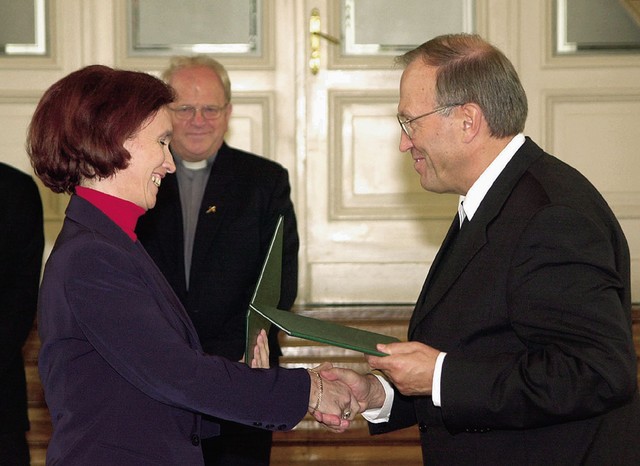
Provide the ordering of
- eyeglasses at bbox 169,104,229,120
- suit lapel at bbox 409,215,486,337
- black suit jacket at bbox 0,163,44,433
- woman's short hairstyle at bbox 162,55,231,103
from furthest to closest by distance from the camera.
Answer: woman's short hairstyle at bbox 162,55,231,103 → eyeglasses at bbox 169,104,229,120 → black suit jacket at bbox 0,163,44,433 → suit lapel at bbox 409,215,486,337

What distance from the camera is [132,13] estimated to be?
6066mm

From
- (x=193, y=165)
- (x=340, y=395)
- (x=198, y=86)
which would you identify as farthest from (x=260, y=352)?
(x=198, y=86)

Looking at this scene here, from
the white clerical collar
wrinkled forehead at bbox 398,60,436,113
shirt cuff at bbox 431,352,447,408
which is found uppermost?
wrinkled forehead at bbox 398,60,436,113

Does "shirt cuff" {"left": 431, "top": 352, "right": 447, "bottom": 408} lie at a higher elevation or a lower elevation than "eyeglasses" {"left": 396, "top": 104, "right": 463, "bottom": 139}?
lower

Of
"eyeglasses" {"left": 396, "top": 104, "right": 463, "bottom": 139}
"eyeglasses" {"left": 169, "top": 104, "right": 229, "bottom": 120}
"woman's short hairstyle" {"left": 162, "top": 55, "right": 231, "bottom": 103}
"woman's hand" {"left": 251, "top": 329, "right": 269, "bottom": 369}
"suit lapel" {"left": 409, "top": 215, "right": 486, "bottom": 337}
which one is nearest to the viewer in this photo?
"suit lapel" {"left": 409, "top": 215, "right": 486, "bottom": 337}

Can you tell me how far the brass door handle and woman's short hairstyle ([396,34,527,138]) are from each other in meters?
3.43

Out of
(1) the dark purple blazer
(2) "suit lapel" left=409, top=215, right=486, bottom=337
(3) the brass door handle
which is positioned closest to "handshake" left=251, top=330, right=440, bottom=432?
(2) "suit lapel" left=409, top=215, right=486, bottom=337

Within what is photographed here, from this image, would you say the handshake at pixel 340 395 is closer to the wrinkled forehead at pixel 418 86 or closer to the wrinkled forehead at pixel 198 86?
the wrinkled forehead at pixel 418 86

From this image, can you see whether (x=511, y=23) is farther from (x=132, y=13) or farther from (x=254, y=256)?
(x=254, y=256)

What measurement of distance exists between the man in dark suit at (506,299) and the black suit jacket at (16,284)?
1.92 metres

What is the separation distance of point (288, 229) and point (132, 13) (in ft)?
8.12

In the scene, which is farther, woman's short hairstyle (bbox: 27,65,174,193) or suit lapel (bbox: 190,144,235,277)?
suit lapel (bbox: 190,144,235,277)

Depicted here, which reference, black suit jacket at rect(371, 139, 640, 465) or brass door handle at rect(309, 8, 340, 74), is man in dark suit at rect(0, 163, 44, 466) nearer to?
black suit jacket at rect(371, 139, 640, 465)

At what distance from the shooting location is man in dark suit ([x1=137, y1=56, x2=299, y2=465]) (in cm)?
392
